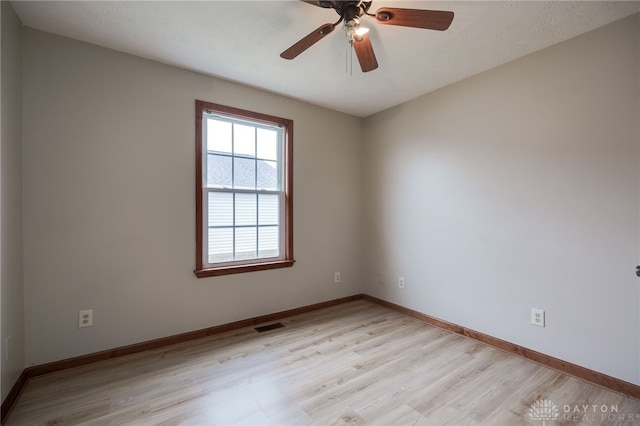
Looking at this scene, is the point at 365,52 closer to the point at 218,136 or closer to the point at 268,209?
the point at 218,136

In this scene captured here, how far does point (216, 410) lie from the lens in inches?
67.2

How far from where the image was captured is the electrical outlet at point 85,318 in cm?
215

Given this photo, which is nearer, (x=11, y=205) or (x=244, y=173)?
(x=11, y=205)

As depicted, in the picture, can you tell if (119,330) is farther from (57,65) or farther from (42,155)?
(57,65)

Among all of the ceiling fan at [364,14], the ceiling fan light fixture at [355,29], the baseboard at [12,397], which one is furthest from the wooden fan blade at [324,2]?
the baseboard at [12,397]

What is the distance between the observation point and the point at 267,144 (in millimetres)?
3125

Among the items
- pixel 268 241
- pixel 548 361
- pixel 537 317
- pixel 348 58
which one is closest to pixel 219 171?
pixel 268 241

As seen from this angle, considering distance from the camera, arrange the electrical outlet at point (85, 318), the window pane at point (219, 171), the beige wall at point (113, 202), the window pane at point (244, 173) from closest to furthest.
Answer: the beige wall at point (113, 202), the electrical outlet at point (85, 318), the window pane at point (219, 171), the window pane at point (244, 173)

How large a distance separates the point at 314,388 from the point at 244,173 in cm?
202

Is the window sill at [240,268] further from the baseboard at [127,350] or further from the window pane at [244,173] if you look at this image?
the window pane at [244,173]

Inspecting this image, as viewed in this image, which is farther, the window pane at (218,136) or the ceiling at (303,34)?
the window pane at (218,136)

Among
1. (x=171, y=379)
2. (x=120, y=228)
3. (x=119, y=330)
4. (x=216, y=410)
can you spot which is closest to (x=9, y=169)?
(x=120, y=228)

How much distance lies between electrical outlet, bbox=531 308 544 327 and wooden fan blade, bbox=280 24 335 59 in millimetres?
2509

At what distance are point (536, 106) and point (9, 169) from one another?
3.65 metres
